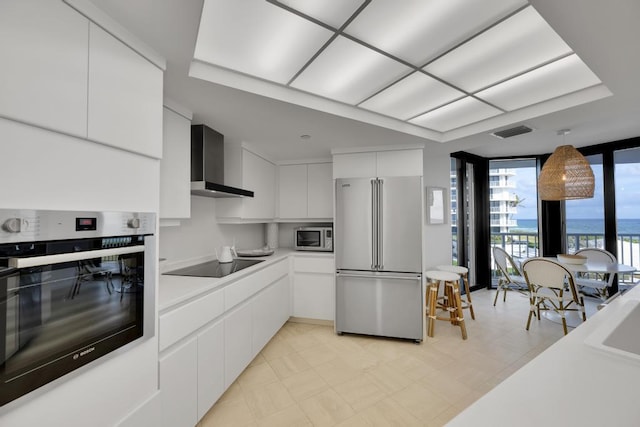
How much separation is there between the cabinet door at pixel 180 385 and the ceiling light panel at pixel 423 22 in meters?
2.01

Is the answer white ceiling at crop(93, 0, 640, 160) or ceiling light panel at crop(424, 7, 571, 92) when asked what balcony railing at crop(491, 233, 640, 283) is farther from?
ceiling light panel at crop(424, 7, 571, 92)

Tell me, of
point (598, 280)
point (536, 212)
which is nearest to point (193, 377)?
point (598, 280)

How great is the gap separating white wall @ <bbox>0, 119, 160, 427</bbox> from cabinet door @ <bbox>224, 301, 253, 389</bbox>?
2.23ft

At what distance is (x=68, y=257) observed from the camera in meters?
0.99

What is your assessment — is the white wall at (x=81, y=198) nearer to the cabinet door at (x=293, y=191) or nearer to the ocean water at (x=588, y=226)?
the cabinet door at (x=293, y=191)

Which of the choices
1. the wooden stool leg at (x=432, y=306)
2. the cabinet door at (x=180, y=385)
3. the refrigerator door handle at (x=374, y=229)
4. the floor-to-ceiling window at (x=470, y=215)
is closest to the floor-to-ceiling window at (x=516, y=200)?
the floor-to-ceiling window at (x=470, y=215)

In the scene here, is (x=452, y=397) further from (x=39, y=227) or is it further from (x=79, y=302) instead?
(x=39, y=227)

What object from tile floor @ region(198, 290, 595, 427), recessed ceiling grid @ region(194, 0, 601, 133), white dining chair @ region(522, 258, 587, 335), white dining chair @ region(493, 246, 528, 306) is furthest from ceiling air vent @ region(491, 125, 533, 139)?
tile floor @ region(198, 290, 595, 427)

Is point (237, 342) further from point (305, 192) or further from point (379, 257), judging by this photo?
point (305, 192)

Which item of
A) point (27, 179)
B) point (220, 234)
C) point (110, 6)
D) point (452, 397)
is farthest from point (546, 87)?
point (220, 234)

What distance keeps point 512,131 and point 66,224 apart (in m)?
3.58

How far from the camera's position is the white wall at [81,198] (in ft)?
2.84

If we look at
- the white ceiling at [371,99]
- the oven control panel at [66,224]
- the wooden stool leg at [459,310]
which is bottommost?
the wooden stool leg at [459,310]

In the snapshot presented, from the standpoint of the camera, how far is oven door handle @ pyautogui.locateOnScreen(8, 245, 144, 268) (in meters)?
0.85
